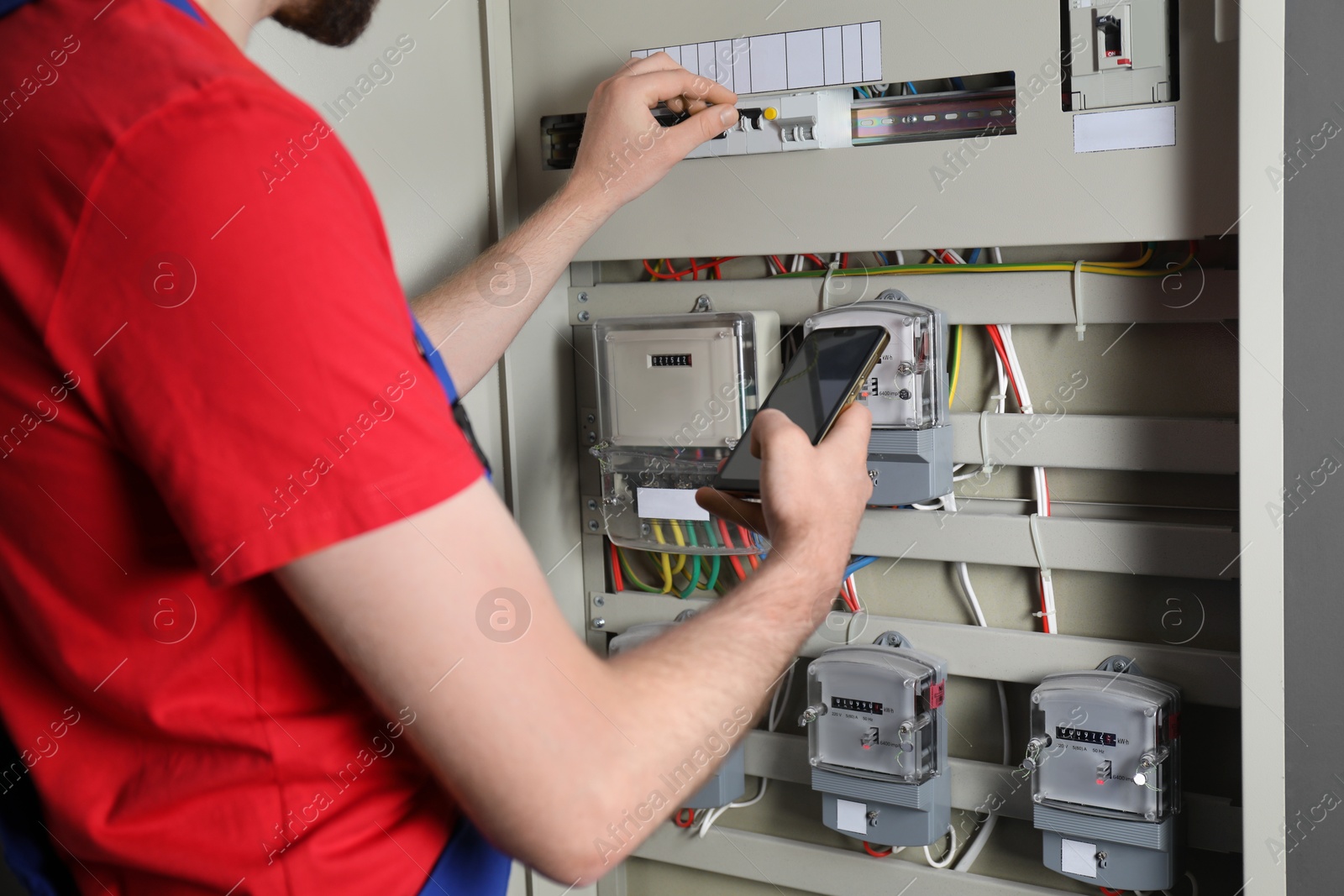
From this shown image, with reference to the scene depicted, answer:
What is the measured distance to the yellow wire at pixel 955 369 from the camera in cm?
148

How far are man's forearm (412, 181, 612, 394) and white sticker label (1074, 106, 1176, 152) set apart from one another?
1.93 ft

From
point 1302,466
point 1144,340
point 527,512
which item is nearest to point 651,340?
point 527,512

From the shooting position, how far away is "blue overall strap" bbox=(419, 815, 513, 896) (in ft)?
2.45

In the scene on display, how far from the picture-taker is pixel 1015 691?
4.90 ft

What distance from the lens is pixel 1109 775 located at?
50.9 inches

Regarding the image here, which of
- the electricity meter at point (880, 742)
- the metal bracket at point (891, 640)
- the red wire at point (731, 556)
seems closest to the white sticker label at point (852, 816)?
the electricity meter at point (880, 742)

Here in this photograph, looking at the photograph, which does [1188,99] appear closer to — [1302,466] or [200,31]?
[1302,466]

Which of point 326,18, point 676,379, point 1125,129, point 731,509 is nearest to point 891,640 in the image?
point 676,379

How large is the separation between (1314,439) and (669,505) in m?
0.83

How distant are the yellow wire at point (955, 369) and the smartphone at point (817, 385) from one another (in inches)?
9.4

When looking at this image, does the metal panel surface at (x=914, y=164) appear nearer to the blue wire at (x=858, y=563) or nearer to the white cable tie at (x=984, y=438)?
the white cable tie at (x=984, y=438)

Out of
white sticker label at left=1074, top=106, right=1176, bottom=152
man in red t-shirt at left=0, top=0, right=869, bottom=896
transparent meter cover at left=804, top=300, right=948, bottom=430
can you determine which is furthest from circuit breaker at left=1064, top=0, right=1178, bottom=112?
man in red t-shirt at left=0, top=0, right=869, bottom=896

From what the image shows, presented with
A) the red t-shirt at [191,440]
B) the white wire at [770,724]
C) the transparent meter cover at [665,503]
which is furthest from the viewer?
the white wire at [770,724]

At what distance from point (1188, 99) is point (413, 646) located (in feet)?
3.63
